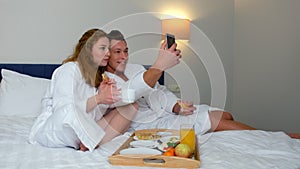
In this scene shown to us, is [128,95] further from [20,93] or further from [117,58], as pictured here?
[20,93]

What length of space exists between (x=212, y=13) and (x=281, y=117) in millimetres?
1190

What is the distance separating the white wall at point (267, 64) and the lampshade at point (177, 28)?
0.61 metres

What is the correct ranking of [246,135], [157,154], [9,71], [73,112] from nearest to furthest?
[157,154] < [73,112] < [246,135] < [9,71]

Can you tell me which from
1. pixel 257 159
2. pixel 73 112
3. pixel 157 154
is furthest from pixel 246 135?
pixel 73 112

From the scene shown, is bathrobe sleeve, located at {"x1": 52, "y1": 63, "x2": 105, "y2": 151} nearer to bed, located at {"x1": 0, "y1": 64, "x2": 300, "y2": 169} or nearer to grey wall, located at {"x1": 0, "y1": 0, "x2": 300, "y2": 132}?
bed, located at {"x1": 0, "y1": 64, "x2": 300, "y2": 169}

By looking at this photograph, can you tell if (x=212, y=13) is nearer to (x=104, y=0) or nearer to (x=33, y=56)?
(x=104, y=0)

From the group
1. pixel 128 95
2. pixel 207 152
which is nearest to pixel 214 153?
pixel 207 152

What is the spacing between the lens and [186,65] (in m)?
3.24

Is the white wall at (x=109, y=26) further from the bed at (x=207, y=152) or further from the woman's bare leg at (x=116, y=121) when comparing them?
the woman's bare leg at (x=116, y=121)

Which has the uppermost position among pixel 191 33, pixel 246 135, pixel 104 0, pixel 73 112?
pixel 104 0

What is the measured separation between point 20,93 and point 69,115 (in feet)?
3.81

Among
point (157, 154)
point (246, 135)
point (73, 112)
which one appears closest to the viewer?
point (157, 154)

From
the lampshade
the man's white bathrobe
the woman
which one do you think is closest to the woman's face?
the woman

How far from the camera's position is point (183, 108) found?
2.12 metres
